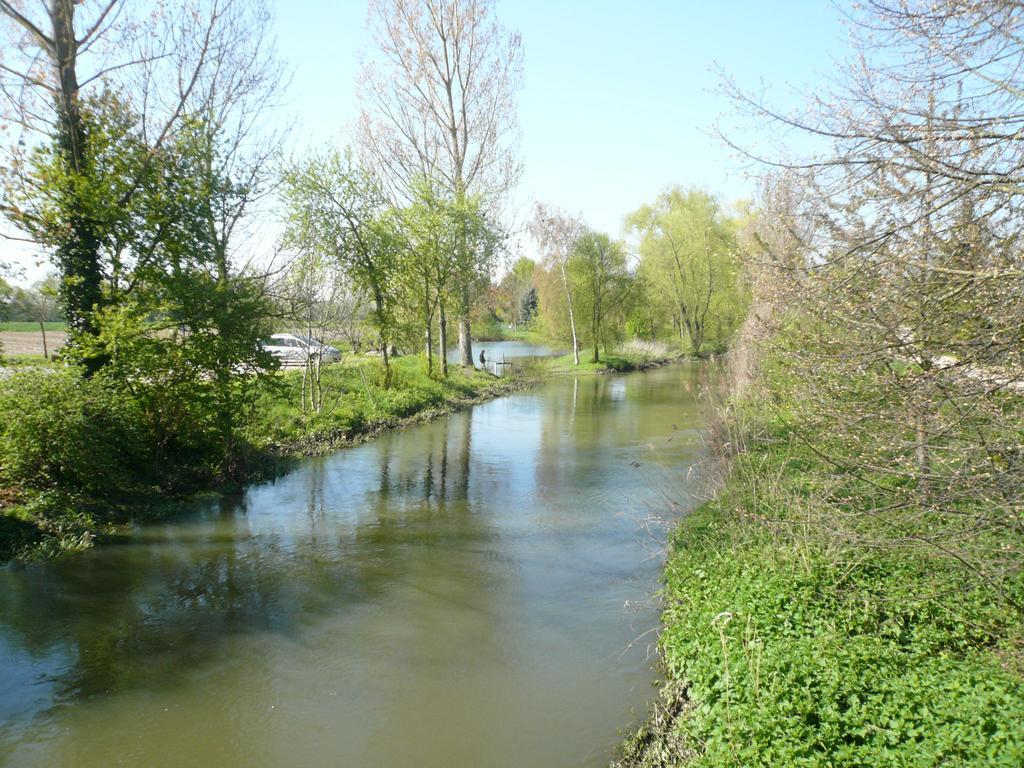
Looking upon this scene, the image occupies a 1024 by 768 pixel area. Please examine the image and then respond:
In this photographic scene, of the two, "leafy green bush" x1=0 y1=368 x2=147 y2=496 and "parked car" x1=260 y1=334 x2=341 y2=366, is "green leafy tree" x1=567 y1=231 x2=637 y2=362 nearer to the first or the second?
"parked car" x1=260 y1=334 x2=341 y2=366

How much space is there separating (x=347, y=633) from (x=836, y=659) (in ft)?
14.7

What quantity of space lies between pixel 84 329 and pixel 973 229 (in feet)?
38.3

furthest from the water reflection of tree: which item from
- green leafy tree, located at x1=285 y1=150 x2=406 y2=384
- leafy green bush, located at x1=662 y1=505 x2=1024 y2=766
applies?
green leafy tree, located at x1=285 y1=150 x2=406 y2=384

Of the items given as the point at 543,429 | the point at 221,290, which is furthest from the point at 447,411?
the point at 221,290

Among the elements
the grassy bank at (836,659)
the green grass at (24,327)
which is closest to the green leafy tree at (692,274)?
the grassy bank at (836,659)

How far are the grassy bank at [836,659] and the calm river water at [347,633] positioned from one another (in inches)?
32.7

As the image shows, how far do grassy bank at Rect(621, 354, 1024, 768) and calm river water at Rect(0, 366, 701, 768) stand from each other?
2.73 ft

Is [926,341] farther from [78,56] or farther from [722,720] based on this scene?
[78,56]

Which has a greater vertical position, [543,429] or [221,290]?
[221,290]

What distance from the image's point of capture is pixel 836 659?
14.8 ft

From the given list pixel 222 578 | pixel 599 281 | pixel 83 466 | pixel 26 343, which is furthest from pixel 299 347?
pixel 599 281

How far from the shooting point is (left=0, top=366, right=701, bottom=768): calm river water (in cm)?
503

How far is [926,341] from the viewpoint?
13.2 feet

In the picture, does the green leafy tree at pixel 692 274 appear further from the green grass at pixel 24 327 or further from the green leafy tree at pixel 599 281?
the green grass at pixel 24 327
